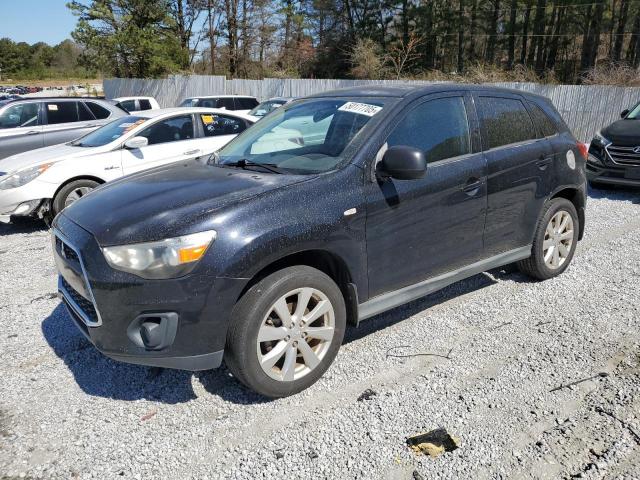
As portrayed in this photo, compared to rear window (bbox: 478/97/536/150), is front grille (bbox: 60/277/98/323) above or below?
below

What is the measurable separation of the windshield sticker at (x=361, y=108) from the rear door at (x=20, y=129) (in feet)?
26.4

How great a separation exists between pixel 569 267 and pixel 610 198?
4.05 meters

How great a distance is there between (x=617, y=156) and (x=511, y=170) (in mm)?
5360

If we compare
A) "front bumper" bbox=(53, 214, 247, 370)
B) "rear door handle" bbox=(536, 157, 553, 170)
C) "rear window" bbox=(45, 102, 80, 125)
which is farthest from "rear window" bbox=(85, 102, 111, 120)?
"rear door handle" bbox=(536, 157, 553, 170)

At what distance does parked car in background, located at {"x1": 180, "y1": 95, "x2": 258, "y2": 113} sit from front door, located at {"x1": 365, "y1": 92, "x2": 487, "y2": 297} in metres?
13.4

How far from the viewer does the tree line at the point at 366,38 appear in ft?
107

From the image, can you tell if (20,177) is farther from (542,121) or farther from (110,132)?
(542,121)

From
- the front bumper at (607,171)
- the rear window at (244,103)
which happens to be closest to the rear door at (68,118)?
the rear window at (244,103)

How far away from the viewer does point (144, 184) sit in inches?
130

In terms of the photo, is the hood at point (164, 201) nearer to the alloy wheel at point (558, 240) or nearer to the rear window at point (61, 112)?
the alloy wheel at point (558, 240)

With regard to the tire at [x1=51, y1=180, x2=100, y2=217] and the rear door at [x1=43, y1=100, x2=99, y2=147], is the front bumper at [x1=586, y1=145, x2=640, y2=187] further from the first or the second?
the rear door at [x1=43, y1=100, x2=99, y2=147]

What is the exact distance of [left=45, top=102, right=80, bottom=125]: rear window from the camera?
33.3ft

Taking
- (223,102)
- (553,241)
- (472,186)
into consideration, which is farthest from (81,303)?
(223,102)

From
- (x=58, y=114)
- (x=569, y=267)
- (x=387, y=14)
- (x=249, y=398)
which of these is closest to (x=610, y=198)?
(x=569, y=267)
